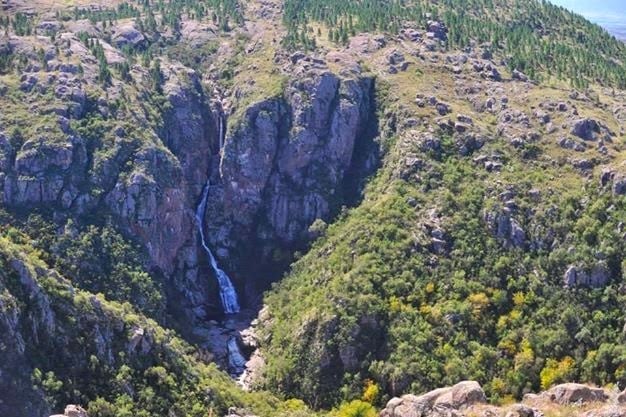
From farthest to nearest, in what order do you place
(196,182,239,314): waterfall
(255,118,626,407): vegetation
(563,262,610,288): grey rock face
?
1. (196,182,239,314): waterfall
2. (563,262,610,288): grey rock face
3. (255,118,626,407): vegetation

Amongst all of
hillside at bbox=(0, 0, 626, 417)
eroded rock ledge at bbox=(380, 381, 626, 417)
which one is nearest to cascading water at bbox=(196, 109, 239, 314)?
hillside at bbox=(0, 0, 626, 417)

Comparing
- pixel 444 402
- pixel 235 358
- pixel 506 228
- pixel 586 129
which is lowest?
pixel 235 358

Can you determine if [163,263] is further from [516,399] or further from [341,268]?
[516,399]

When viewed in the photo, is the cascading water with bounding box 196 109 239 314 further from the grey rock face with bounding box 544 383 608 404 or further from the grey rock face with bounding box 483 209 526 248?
the grey rock face with bounding box 544 383 608 404

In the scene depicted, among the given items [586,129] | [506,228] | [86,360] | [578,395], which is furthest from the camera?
[586,129]

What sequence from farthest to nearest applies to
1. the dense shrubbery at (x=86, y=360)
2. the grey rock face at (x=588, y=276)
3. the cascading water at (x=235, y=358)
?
the cascading water at (x=235, y=358)
the grey rock face at (x=588, y=276)
the dense shrubbery at (x=86, y=360)

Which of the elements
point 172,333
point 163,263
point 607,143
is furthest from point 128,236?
point 607,143

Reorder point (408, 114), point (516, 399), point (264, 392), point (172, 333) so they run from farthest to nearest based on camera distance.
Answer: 1. point (408, 114)
2. point (172, 333)
3. point (264, 392)
4. point (516, 399)

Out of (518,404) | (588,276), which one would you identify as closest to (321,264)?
(588,276)

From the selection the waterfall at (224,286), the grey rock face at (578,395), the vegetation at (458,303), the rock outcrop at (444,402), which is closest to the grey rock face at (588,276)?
the vegetation at (458,303)

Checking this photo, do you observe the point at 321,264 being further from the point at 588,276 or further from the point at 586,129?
the point at 586,129

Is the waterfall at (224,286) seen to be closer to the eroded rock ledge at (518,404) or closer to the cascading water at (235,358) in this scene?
the cascading water at (235,358)
